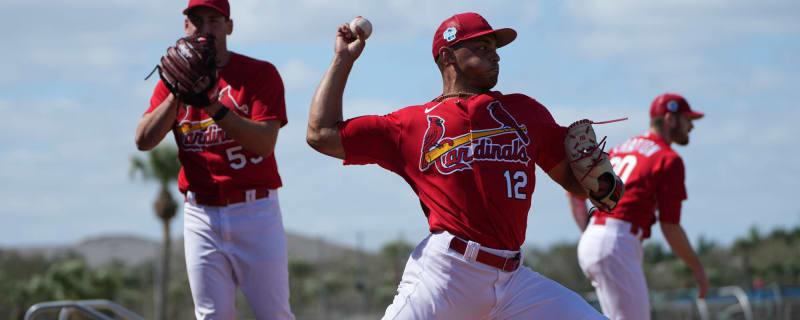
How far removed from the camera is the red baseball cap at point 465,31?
466cm

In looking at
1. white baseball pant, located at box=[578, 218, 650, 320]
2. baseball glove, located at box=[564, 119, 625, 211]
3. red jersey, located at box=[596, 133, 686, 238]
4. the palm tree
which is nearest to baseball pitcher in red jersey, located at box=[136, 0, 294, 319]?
baseball glove, located at box=[564, 119, 625, 211]

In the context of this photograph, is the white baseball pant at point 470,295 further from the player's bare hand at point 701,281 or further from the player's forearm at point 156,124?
the player's bare hand at point 701,281

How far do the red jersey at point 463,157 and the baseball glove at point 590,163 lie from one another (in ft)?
0.77

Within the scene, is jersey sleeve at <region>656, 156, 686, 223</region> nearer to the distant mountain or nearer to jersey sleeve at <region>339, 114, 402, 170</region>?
jersey sleeve at <region>339, 114, 402, 170</region>

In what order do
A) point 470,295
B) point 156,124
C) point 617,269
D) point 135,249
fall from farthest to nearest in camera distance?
point 135,249 < point 617,269 < point 156,124 < point 470,295

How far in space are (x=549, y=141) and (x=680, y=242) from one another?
10.9ft

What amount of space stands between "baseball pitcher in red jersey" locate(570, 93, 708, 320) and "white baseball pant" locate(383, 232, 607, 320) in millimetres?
3013

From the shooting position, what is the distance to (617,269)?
737 centimetres

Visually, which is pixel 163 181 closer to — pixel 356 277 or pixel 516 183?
pixel 356 277

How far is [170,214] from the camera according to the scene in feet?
119

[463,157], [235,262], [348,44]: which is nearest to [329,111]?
[348,44]

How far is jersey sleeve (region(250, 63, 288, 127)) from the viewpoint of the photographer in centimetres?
524

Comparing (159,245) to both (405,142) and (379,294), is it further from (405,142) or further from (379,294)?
(405,142)

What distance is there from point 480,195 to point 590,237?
3.37m
